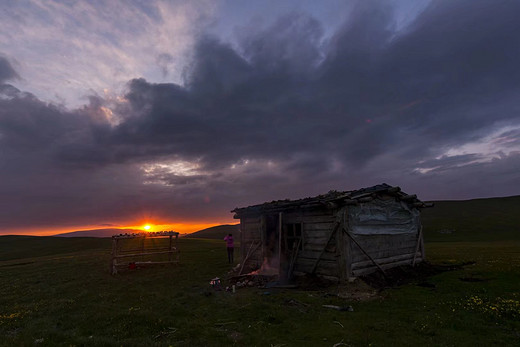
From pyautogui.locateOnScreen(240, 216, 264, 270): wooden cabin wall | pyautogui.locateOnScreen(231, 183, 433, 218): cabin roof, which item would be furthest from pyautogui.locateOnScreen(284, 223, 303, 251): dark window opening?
pyautogui.locateOnScreen(240, 216, 264, 270): wooden cabin wall

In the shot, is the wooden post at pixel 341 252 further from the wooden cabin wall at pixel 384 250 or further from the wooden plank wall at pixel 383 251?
the wooden plank wall at pixel 383 251

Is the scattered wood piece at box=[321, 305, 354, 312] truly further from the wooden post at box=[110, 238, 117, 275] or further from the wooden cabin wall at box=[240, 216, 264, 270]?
the wooden post at box=[110, 238, 117, 275]

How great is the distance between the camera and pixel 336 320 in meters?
9.09

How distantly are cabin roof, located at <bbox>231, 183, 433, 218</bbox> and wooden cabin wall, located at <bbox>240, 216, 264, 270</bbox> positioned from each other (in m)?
0.69

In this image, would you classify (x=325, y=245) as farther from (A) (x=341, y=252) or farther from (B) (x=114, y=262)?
(B) (x=114, y=262)

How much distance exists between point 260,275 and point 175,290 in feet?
15.6

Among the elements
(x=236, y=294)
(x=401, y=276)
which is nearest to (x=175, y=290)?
(x=236, y=294)

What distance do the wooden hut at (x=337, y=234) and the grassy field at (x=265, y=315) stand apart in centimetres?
206

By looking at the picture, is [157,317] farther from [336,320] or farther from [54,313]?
[336,320]

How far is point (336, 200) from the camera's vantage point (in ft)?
47.9

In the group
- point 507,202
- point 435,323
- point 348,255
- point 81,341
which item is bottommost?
point 435,323

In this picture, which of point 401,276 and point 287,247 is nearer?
point 401,276

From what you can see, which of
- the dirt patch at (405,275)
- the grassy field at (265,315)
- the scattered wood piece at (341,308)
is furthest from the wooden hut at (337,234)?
the scattered wood piece at (341,308)

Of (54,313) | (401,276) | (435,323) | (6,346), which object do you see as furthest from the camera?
(401,276)
